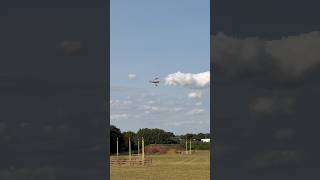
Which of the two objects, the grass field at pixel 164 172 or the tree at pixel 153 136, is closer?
the grass field at pixel 164 172

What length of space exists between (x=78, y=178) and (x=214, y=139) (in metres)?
3.23

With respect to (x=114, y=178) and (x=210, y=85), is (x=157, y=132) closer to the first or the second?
(x=114, y=178)

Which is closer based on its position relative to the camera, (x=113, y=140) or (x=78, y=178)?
(x=78, y=178)

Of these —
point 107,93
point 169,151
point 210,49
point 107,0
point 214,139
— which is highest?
point 107,0

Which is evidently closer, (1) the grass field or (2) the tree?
(1) the grass field

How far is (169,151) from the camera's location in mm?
72750

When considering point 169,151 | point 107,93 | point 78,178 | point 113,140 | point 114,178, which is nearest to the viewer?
point 78,178

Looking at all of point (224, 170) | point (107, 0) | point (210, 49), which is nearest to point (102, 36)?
point (107, 0)

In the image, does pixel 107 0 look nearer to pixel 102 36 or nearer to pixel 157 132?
pixel 102 36

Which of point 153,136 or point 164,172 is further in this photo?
point 153,136

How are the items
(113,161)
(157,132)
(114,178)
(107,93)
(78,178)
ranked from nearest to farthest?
1. (78,178)
2. (107,93)
3. (114,178)
4. (113,161)
5. (157,132)

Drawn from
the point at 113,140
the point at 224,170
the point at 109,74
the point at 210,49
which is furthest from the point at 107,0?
the point at 113,140

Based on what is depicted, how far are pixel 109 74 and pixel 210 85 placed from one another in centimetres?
245

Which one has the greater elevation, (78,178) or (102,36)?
(102,36)
